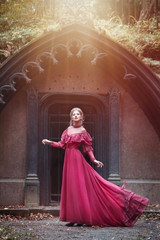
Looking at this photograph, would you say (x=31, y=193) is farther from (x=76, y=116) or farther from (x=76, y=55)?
(x=76, y=55)

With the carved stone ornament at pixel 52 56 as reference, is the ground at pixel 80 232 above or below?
below

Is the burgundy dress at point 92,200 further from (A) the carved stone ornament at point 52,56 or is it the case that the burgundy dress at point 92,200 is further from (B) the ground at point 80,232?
(A) the carved stone ornament at point 52,56

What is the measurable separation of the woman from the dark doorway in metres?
2.66

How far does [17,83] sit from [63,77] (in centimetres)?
120

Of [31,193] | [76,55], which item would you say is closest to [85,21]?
[76,55]

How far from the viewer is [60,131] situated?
8.70m

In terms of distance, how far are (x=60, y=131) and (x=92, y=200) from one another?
3.15 meters

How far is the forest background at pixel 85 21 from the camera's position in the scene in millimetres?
8094

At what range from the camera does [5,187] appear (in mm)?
8203

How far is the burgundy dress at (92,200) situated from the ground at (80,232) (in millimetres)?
168

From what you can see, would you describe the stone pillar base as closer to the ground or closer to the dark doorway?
the dark doorway

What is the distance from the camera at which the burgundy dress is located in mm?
5762

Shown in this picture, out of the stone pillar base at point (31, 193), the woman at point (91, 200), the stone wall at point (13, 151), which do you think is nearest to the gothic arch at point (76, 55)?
the stone wall at point (13, 151)

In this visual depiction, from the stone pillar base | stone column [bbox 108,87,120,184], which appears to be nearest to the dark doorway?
stone column [bbox 108,87,120,184]
